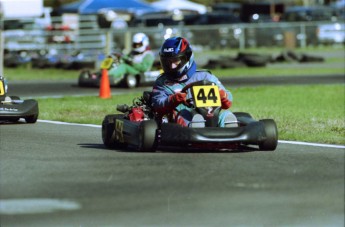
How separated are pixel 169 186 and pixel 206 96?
214 centimetres

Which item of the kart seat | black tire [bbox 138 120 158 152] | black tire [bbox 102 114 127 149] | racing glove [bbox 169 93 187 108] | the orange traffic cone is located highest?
racing glove [bbox 169 93 187 108]

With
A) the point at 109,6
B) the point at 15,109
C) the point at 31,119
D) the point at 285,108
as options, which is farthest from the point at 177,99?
the point at 109,6

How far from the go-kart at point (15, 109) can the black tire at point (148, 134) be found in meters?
4.03

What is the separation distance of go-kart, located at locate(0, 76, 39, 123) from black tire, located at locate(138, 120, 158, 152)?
4.03 metres

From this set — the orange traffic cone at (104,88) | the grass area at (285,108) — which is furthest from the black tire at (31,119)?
the orange traffic cone at (104,88)

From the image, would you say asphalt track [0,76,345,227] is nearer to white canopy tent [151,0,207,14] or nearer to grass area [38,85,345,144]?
grass area [38,85,345,144]

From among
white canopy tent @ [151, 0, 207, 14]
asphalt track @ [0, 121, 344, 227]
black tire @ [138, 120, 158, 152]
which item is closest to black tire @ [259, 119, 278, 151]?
asphalt track @ [0, 121, 344, 227]

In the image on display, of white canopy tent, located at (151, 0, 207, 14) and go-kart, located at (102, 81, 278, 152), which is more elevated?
go-kart, located at (102, 81, 278, 152)

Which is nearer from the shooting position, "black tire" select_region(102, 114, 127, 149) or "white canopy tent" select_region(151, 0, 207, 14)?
"black tire" select_region(102, 114, 127, 149)

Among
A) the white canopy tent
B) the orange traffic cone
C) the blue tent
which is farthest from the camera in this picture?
the white canopy tent

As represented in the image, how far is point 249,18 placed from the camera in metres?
49.3

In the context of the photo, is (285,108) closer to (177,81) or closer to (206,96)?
(177,81)

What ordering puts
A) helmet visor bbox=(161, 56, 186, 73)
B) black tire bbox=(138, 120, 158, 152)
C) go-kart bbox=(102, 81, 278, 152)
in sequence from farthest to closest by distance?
helmet visor bbox=(161, 56, 186, 73), black tire bbox=(138, 120, 158, 152), go-kart bbox=(102, 81, 278, 152)

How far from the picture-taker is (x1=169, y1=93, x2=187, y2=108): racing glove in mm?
10180
